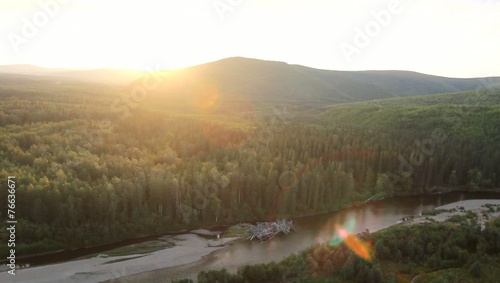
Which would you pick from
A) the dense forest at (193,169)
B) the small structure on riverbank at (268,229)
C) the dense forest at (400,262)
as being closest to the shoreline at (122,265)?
the small structure on riverbank at (268,229)

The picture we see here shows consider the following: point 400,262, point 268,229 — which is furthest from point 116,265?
point 400,262

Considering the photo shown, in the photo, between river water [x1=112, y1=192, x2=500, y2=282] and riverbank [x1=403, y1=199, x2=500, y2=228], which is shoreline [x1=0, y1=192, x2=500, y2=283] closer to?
river water [x1=112, y1=192, x2=500, y2=282]

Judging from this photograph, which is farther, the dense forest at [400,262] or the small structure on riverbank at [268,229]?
the small structure on riverbank at [268,229]

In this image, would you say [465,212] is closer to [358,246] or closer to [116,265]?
[358,246]

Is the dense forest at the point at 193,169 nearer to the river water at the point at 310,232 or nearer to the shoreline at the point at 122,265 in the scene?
the river water at the point at 310,232

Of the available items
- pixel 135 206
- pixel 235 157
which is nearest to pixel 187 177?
pixel 135 206

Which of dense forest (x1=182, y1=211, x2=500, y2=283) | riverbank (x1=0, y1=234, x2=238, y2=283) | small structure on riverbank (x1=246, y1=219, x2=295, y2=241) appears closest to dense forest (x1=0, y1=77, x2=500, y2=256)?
riverbank (x1=0, y1=234, x2=238, y2=283)
